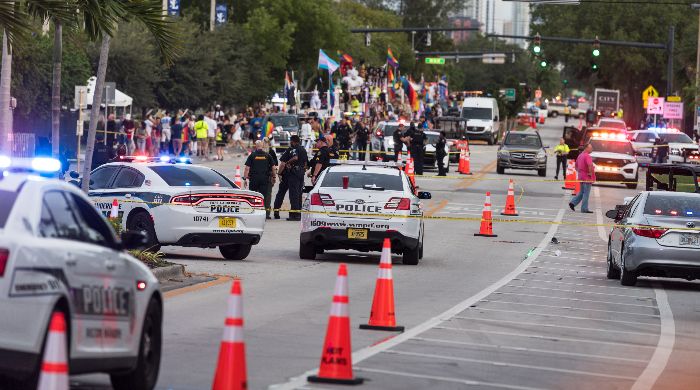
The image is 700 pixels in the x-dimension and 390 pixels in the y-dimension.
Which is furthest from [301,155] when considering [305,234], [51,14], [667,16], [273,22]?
[667,16]

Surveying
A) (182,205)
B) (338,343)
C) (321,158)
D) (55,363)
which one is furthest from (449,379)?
(321,158)

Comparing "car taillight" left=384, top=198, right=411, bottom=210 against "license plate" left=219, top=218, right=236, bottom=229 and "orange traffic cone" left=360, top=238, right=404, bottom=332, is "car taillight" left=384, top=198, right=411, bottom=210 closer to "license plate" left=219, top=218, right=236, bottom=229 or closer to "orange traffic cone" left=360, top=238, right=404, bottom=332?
"license plate" left=219, top=218, right=236, bottom=229

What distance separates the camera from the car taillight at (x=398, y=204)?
961 inches

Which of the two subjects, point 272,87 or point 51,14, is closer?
point 51,14

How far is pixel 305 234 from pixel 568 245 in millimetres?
8693

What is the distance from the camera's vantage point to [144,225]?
77.7 feet

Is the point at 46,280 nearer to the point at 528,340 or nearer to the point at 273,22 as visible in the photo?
the point at 528,340

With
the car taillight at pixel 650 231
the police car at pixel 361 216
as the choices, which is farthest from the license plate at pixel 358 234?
the car taillight at pixel 650 231

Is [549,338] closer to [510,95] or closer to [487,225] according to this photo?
[487,225]

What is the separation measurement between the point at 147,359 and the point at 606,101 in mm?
105783

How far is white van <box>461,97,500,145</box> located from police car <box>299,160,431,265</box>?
67.5m

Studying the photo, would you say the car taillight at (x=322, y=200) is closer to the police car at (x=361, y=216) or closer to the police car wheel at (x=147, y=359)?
the police car at (x=361, y=216)

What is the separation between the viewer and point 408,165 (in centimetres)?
5050

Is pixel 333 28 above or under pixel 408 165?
above
